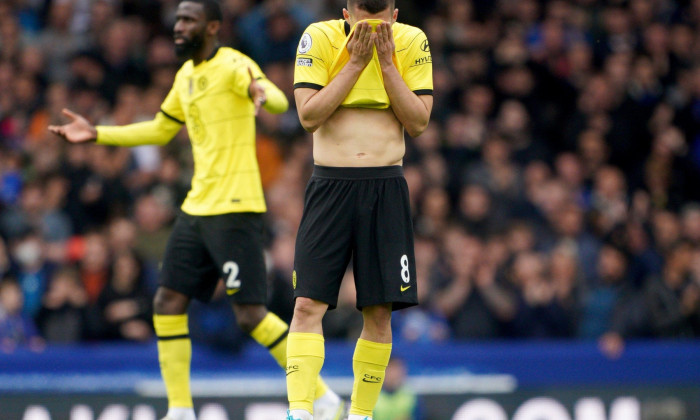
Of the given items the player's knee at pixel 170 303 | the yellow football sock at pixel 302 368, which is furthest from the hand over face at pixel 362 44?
the player's knee at pixel 170 303

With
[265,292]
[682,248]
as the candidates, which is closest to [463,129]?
[682,248]

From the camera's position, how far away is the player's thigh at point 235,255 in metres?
7.90

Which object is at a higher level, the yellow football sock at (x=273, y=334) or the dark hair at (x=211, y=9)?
the dark hair at (x=211, y=9)

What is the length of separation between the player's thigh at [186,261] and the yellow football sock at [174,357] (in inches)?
8.8

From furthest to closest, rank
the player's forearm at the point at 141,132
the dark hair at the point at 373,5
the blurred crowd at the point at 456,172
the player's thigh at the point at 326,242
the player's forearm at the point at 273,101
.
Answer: the blurred crowd at the point at 456,172, the player's forearm at the point at 141,132, the player's forearm at the point at 273,101, the player's thigh at the point at 326,242, the dark hair at the point at 373,5

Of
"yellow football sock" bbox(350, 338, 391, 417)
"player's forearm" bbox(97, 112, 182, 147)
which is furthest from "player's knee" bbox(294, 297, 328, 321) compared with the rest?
"player's forearm" bbox(97, 112, 182, 147)

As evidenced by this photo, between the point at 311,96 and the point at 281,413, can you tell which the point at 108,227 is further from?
the point at 311,96

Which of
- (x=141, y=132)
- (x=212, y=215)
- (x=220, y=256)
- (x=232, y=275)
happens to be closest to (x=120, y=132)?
(x=141, y=132)

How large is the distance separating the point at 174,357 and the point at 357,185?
2164 millimetres

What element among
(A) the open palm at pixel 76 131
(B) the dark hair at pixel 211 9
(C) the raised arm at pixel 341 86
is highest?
(B) the dark hair at pixel 211 9

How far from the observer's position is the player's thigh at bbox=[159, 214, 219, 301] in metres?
7.96

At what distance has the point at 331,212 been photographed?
21.6ft

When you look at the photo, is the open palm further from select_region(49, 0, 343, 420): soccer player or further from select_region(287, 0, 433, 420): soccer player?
select_region(287, 0, 433, 420): soccer player

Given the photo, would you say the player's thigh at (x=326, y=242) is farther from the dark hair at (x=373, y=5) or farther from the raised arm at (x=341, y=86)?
the dark hair at (x=373, y=5)
